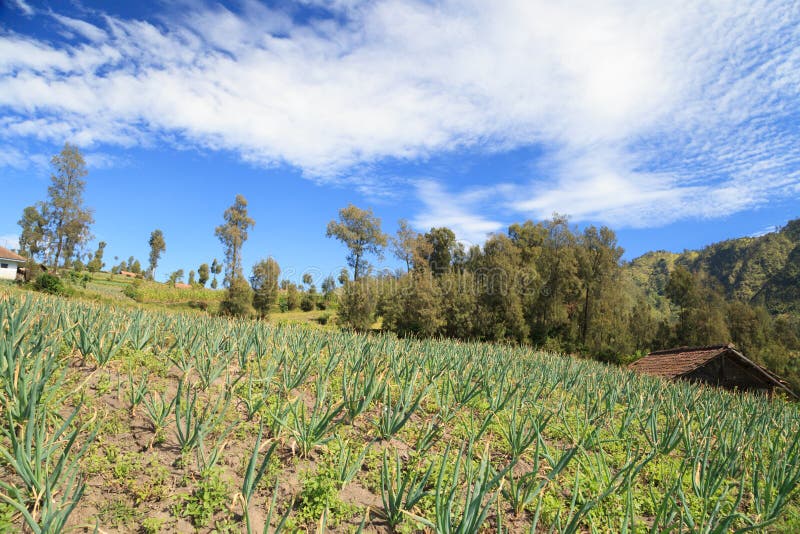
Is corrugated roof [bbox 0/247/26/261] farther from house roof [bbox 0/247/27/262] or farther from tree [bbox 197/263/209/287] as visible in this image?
tree [bbox 197/263/209/287]

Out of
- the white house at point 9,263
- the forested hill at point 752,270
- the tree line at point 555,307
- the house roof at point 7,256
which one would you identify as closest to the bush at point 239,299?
the tree line at point 555,307

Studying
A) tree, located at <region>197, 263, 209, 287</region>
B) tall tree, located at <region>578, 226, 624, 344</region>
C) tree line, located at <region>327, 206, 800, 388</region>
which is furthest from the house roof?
tall tree, located at <region>578, 226, 624, 344</region>

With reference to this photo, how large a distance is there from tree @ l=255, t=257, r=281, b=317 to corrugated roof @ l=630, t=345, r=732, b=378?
77.2ft

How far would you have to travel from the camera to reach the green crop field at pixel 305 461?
2.27 m

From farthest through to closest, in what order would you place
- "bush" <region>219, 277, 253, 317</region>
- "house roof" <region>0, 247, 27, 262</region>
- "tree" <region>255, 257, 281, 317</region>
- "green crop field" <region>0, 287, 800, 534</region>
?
"house roof" <region>0, 247, 27, 262</region>, "tree" <region>255, 257, 281, 317</region>, "bush" <region>219, 277, 253, 317</region>, "green crop field" <region>0, 287, 800, 534</region>

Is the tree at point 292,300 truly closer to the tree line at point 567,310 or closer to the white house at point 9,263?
the tree line at point 567,310

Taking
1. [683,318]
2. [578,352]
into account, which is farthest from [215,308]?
[683,318]

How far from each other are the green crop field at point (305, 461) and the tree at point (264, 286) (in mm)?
25241

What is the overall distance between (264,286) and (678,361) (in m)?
25.6

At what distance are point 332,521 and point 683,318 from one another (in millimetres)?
34114

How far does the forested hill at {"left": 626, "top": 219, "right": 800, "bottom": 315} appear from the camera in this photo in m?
48.3

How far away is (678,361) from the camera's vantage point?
18.5 meters

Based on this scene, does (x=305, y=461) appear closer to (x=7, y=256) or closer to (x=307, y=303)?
(x=307, y=303)

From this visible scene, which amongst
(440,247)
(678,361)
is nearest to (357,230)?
(440,247)
